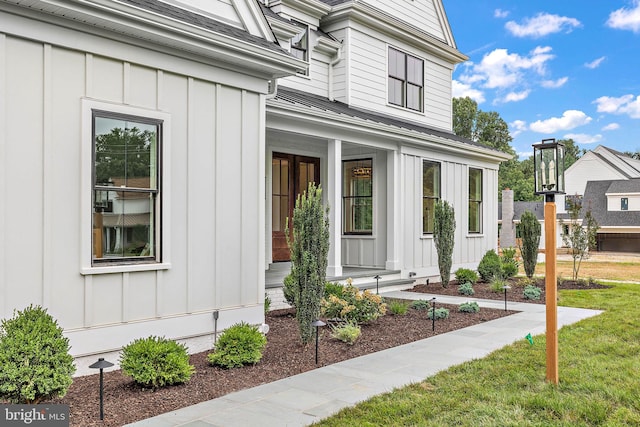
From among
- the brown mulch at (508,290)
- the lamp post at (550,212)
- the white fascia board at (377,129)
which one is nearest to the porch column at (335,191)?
the white fascia board at (377,129)

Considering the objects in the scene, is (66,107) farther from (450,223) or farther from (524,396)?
(450,223)

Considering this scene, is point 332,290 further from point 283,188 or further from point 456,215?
point 456,215

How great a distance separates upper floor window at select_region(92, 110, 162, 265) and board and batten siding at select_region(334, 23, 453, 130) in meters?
7.57

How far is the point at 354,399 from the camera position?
4.57 meters

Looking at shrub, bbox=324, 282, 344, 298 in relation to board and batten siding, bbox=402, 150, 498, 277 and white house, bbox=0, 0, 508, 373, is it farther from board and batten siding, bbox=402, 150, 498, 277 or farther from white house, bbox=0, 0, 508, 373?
board and batten siding, bbox=402, 150, 498, 277

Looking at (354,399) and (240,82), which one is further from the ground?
(240,82)

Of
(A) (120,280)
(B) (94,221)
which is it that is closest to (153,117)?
(B) (94,221)

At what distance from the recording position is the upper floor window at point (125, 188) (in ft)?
17.2

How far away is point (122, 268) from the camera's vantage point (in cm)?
531

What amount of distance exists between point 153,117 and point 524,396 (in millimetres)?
4565

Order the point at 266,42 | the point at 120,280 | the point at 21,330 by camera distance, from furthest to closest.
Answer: the point at 266,42
the point at 120,280
the point at 21,330

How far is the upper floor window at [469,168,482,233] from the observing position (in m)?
14.5

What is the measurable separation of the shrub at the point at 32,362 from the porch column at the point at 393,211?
870cm

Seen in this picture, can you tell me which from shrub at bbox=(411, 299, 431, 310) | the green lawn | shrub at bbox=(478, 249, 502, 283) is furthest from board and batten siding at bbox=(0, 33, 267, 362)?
shrub at bbox=(478, 249, 502, 283)
